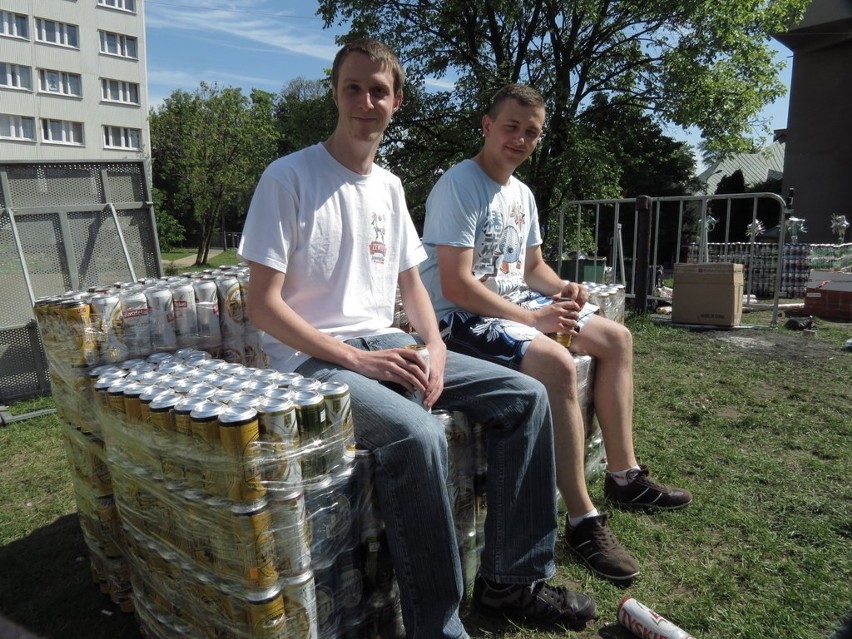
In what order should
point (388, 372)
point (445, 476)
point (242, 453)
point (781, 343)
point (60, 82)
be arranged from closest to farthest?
point (242, 453) < point (445, 476) < point (388, 372) < point (781, 343) < point (60, 82)

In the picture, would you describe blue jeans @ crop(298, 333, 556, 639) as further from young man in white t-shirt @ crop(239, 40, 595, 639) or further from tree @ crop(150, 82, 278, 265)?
tree @ crop(150, 82, 278, 265)

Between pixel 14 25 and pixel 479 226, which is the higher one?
pixel 14 25

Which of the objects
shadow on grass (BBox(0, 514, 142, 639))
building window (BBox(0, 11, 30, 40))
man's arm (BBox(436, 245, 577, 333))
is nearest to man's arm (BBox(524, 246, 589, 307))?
man's arm (BBox(436, 245, 577, 333))

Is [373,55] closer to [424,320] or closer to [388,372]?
[424,320]

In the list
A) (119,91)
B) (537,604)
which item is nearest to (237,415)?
(537,604)

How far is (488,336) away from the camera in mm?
2762

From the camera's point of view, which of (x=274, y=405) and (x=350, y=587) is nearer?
(x=274, y=405)

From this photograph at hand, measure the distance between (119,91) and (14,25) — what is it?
6187 mm

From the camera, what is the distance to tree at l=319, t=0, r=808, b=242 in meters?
13.9

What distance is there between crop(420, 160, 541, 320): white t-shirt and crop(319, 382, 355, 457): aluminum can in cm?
116

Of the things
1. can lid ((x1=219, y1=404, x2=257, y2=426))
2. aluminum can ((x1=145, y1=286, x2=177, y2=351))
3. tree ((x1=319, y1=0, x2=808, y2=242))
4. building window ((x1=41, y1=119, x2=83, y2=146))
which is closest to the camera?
can lid ((x1=219, y1=404, x2=257, y2=426))

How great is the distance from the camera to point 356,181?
95.0 inches

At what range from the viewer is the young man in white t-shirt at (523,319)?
8.52 feet

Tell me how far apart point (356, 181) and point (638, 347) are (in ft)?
16.9
